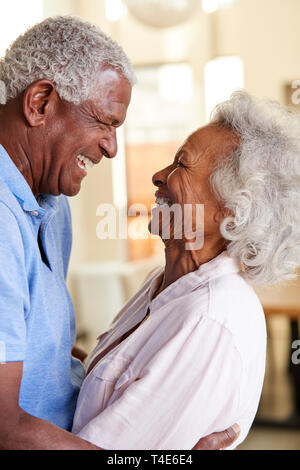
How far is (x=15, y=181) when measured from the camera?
1.31m

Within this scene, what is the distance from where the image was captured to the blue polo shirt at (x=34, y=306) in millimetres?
1136

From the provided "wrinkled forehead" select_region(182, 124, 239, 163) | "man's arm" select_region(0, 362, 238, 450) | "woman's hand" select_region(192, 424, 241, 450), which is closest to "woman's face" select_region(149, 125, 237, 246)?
"wrinkled forehead" select_region(182, 124, 239, 163)

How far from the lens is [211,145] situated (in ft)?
4.73

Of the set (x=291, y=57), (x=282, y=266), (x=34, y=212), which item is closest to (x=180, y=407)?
(x=282, y=266)

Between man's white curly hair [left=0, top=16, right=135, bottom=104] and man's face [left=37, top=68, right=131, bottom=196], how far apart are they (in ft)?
0.09

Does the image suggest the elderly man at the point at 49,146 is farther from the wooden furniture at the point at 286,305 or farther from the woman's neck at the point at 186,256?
the wooden furniture at the point at 286,305

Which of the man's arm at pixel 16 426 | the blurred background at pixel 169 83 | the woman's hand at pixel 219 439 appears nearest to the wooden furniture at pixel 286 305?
the blurred background at pixel 169 83

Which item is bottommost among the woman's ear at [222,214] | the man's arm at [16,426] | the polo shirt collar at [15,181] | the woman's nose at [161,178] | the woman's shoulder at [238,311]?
the man's arm at [16,426]

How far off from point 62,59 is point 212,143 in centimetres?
42

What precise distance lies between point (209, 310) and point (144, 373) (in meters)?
0.20

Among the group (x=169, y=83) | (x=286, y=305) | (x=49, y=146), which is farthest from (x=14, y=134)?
(x=169, y=83)

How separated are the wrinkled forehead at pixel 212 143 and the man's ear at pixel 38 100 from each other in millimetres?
368

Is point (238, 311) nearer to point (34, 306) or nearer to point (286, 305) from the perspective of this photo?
point (34, 306)
